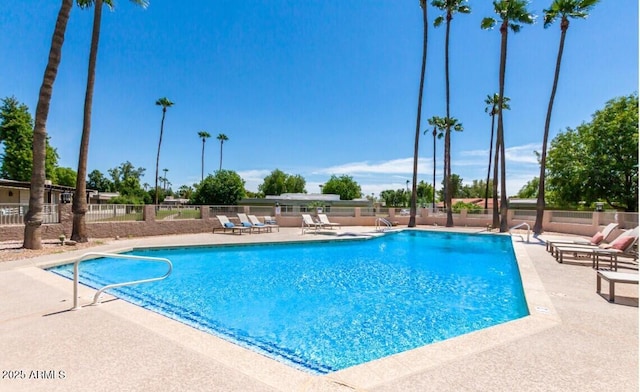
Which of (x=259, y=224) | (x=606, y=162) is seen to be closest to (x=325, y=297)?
(x=259, y=224)

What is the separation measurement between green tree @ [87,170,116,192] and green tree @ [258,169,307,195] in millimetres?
37258

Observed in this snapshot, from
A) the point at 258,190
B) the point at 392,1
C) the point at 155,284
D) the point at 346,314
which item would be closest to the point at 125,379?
the point at 346,314

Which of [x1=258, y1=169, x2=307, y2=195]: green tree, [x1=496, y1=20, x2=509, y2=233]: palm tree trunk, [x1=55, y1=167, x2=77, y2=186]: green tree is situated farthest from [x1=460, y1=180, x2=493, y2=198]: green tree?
[x1=55, y1=167, x2=77, y2=186]: green tree

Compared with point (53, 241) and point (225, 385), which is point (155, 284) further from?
point (53, 241)

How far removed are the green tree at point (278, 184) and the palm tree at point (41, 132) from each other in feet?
198

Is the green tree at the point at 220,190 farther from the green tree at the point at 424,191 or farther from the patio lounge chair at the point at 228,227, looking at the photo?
the green tree at the point at 424,191

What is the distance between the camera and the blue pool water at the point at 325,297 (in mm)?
4535

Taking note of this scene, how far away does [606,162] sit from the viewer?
73.6 ft

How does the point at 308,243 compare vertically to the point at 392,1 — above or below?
below

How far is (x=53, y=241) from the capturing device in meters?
11.9

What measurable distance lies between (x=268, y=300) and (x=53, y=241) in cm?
1069

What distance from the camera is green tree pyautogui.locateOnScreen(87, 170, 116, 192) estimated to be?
75.8m

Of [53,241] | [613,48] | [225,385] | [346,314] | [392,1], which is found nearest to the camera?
[225,385]

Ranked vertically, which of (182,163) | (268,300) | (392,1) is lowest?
(268,300)
